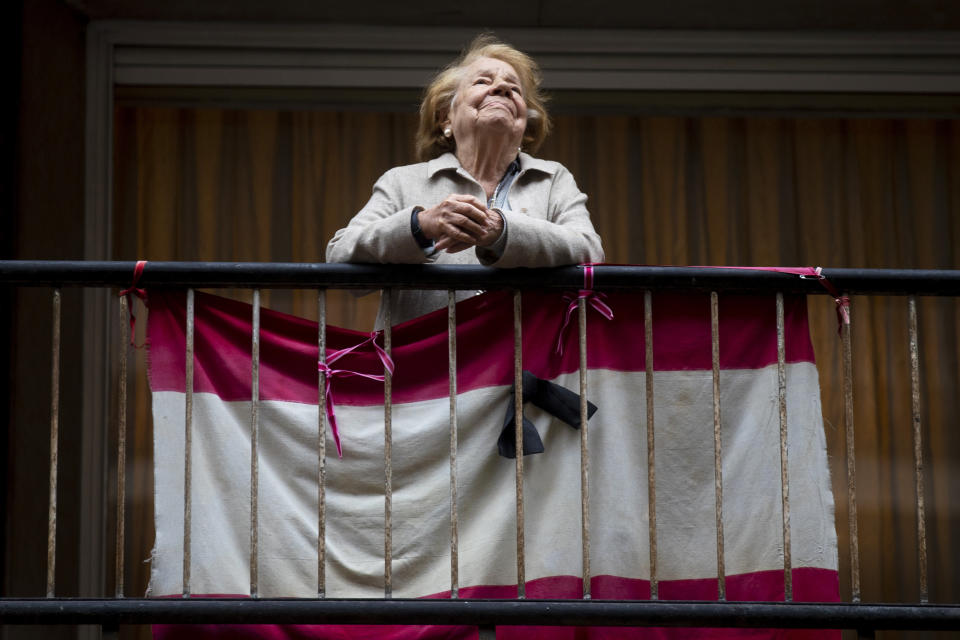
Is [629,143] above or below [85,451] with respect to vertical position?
above

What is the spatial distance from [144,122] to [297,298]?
3.81 feet

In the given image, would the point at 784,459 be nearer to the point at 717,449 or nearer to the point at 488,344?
the point at 717,449

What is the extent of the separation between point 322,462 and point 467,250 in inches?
34.1

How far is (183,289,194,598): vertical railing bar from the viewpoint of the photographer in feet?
10.6

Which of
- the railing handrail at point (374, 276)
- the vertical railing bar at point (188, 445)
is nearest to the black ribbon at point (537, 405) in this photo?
the railing handrail at point (374, 276)

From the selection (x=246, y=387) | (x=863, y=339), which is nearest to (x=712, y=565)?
(x=246, y=387)

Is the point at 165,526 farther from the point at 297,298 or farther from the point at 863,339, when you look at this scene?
the point at 863,339

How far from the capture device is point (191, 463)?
3332 mm

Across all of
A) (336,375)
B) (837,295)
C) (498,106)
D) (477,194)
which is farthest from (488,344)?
(837,295)

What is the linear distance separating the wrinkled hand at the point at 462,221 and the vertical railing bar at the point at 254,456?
500 mm

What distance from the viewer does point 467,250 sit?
12.4ft

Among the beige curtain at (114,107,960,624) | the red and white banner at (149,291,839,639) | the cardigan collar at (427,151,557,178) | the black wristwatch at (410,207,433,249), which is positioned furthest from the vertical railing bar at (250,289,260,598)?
the beige curtain at (114,107,960,624)

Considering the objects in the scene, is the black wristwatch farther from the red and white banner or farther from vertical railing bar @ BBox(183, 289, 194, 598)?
vertical railing bar @ BBox(183, 289, 194, 598)

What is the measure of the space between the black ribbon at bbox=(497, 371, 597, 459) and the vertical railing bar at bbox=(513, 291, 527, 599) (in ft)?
0.13
